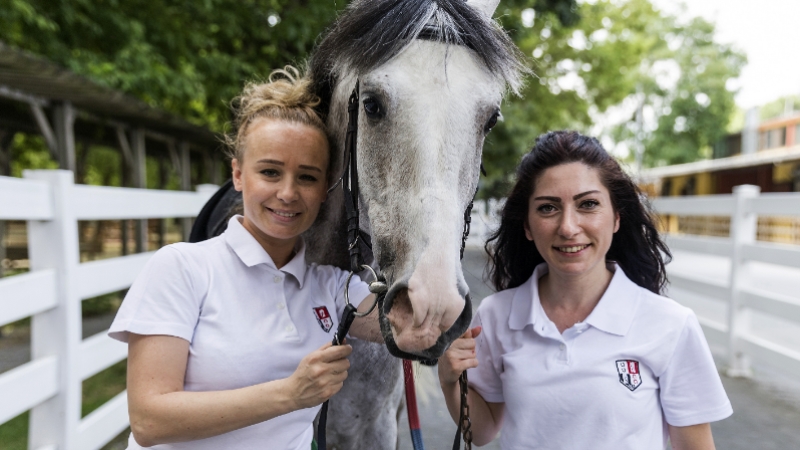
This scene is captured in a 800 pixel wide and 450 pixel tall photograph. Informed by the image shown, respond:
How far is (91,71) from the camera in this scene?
6488mm

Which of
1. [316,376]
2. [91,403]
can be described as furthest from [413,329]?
[91,403]

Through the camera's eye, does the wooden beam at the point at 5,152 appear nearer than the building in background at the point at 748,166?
Yes

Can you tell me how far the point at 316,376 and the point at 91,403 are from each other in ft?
12.2

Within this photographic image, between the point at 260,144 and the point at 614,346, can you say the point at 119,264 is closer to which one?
the point at 260,144

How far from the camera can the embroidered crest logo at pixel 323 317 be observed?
1622 mm

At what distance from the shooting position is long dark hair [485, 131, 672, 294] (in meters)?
1.87

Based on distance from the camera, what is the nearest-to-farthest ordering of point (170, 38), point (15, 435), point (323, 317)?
point (323, 317) → point (15, 435) → point (170, 38)

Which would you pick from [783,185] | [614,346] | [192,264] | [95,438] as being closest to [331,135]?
[192,264]

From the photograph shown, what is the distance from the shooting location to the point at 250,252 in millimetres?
1539

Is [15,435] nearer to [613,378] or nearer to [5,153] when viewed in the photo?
[613,378]

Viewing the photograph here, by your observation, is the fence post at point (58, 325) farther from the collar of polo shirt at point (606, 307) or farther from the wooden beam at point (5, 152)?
the wooden beam at point (5, 152)

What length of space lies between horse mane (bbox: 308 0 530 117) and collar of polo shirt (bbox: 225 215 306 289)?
1.85ft

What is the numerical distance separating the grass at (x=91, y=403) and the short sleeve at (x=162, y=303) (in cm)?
255

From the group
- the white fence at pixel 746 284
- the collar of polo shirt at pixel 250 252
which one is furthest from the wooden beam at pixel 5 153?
the white fence at pixel 746 284
